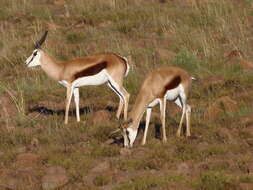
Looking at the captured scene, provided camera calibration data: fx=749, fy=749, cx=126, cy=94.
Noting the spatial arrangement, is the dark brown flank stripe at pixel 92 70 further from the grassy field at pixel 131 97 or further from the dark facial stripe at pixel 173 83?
the dark facial stripe at pixel 173 83

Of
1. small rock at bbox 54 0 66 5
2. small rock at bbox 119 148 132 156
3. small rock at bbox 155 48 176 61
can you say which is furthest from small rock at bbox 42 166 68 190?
small rock at bbox 54 0 66 5

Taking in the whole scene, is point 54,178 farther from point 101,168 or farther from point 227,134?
point 227,134

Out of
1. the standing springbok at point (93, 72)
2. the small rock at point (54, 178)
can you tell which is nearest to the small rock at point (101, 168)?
the small rock at point (54, 178)

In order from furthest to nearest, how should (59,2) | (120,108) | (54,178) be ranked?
(59,2)
(120,108)
(54,178)

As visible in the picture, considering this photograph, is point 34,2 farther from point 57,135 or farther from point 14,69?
point 57,135

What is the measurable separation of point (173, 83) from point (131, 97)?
292 cm

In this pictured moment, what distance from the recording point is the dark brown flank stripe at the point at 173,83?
10.8 metres

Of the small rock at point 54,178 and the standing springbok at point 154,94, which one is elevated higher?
the standing springbok at point 154,94

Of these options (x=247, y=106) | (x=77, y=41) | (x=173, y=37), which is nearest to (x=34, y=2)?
(x=77, y=41)

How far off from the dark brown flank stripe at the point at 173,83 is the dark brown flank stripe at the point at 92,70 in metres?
1.72

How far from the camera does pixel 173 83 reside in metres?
10.9

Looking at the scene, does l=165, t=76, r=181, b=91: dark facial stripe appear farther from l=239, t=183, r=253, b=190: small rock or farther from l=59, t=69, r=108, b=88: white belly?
l=239, t=183, r=253, b=190: small rock

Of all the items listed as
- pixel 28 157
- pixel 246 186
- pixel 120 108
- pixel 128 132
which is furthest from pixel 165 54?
pixel 246 186

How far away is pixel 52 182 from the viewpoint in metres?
9.23
